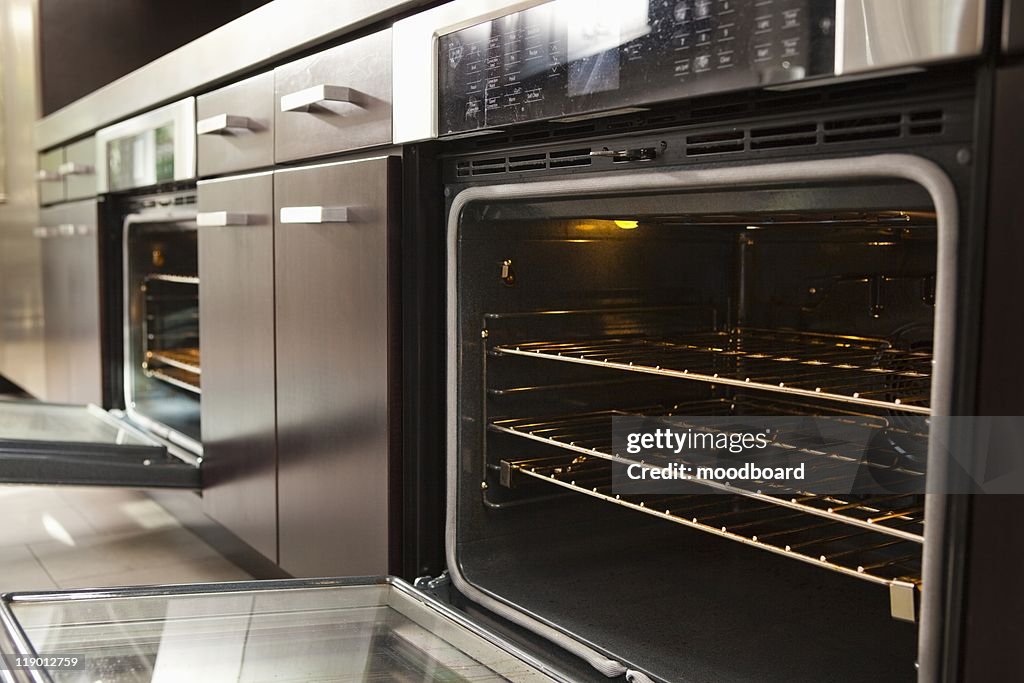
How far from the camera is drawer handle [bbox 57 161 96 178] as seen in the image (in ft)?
9.73

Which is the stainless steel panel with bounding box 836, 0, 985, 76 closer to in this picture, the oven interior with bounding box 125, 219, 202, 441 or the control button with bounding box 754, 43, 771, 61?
the control button with bounding box 754, 43, 771, 61

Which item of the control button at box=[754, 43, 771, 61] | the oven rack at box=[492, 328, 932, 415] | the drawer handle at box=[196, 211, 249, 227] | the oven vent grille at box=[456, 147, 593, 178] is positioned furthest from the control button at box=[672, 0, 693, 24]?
the drawer handle at box=[196, 211, 249, 227]

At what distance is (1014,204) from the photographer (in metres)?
0.77

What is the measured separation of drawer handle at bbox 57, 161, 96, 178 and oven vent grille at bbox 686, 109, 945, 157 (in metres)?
2.37

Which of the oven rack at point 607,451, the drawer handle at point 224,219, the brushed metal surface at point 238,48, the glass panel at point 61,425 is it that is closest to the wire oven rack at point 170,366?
the glass panel at point 61,425

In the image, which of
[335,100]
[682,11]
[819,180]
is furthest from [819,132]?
[335,100]

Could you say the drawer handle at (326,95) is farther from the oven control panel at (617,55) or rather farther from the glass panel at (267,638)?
the glass panel at (267,638)

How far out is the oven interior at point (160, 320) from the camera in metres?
2.82

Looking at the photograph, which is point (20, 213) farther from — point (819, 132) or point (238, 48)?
point (819, 132)

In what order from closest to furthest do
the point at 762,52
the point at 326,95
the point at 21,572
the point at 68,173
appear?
1. the point at 762,52
2. the point at 326,95
3. the point at 21,572
4. the point at 68,173

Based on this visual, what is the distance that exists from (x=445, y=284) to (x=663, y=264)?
439 millimetres

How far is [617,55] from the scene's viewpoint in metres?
1.10

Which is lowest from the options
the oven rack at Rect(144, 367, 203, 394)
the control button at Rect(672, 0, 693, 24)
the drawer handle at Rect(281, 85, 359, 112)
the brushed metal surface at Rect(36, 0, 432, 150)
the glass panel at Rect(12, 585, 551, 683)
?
the glass panel at Rect(12, 585, 551, 683)

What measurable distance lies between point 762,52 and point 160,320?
2.37 meters
